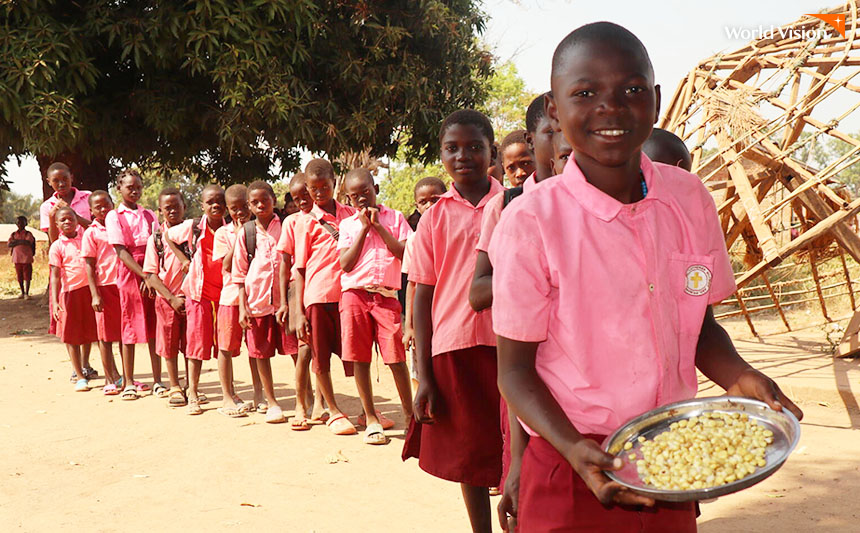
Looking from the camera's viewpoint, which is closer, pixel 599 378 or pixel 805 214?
pixel 599 378

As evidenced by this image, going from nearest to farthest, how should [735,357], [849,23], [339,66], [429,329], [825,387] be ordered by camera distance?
1. [735,357]
2. [429,329]
3. [825,387]
4. [849,23]
5. [339,66]

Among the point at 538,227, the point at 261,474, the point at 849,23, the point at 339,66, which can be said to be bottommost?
the point at 261,474

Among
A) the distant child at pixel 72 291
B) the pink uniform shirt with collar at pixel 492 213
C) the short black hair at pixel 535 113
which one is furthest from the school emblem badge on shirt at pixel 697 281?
the distant child at pixel 72 291

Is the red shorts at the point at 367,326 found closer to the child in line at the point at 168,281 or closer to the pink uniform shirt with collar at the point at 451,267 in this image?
the pink uniform shirt with collar at the point at 451,267

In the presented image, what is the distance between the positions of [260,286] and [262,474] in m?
1.77

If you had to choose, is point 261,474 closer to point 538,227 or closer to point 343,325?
point 343,325

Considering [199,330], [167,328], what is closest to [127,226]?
[167,328]

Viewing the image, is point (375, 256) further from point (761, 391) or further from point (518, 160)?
point (761, 391)

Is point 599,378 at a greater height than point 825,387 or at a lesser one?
A: greater

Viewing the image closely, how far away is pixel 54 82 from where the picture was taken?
31.5ft

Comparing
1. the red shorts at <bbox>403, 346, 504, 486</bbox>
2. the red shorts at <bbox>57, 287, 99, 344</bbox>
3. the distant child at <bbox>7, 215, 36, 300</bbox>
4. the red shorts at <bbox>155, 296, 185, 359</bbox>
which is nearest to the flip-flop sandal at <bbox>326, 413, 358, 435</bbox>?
the red shorts at <bbox>155, 296, 185, 359</bbox>

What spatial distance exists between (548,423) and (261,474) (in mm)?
3352

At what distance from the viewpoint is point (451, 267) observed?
10.7ft

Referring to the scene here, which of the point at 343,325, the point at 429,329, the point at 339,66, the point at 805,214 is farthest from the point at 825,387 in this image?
the point at 339,66
